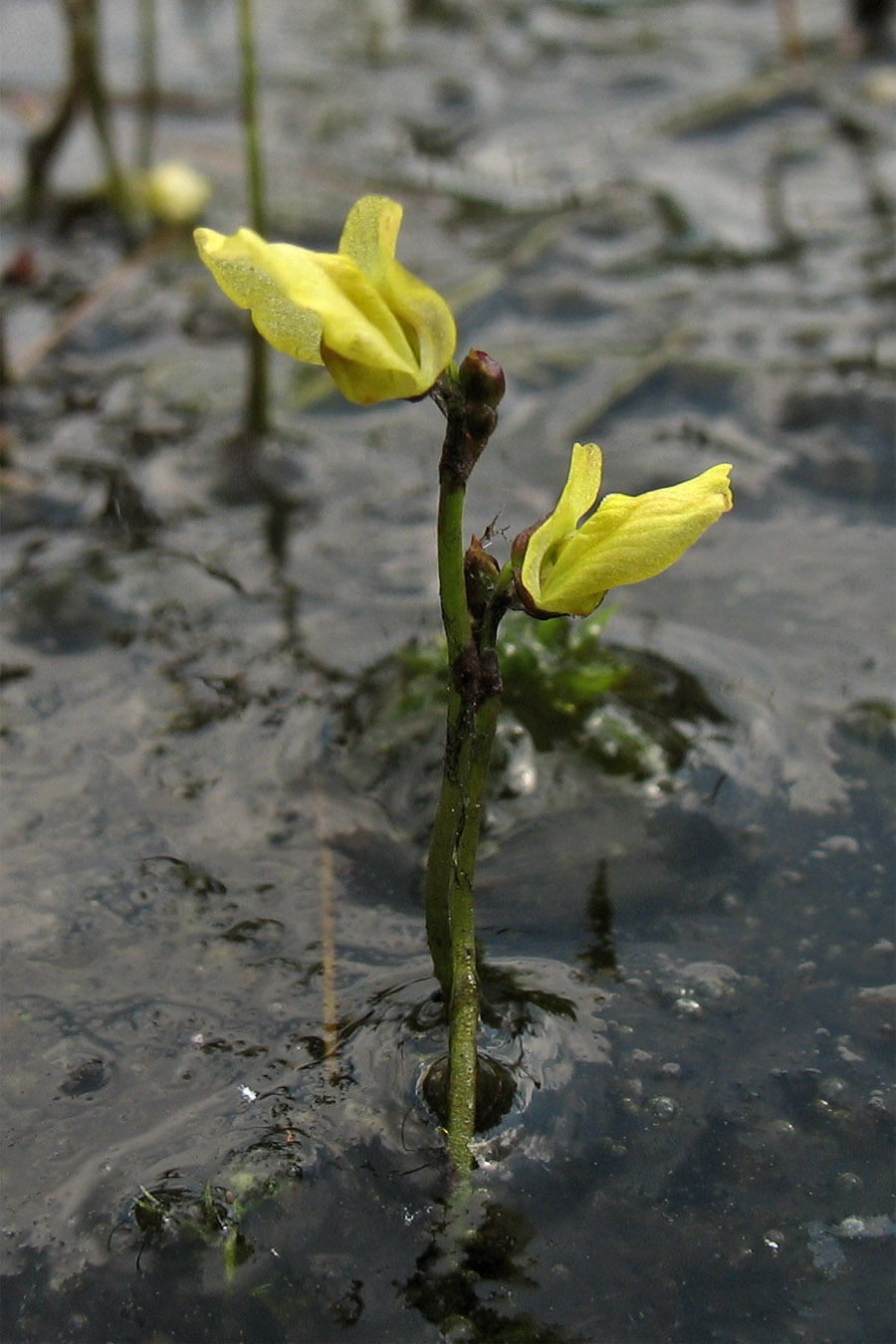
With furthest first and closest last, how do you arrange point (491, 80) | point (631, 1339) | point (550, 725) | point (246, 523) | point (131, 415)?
point (491, 80), point (131, 415), point (246, 523), point (550, 725), point (631, 1339)

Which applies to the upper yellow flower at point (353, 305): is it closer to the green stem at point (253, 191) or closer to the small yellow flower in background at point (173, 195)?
the green stem at point (253, 191)

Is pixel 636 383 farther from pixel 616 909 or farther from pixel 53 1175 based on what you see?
pixel 53 1175

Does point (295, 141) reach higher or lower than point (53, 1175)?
higher

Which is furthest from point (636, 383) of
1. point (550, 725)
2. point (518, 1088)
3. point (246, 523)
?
point (518, 1088)

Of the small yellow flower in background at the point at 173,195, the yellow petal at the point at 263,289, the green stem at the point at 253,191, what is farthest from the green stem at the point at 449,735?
the small yellow flower in background at the point at 173,195

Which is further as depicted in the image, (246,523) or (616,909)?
(246,523)

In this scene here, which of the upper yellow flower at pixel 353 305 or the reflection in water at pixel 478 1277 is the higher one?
the upper yellow flower at pixel 353 305

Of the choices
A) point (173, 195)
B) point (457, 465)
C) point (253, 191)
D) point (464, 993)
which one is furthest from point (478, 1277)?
point (173, 195)
